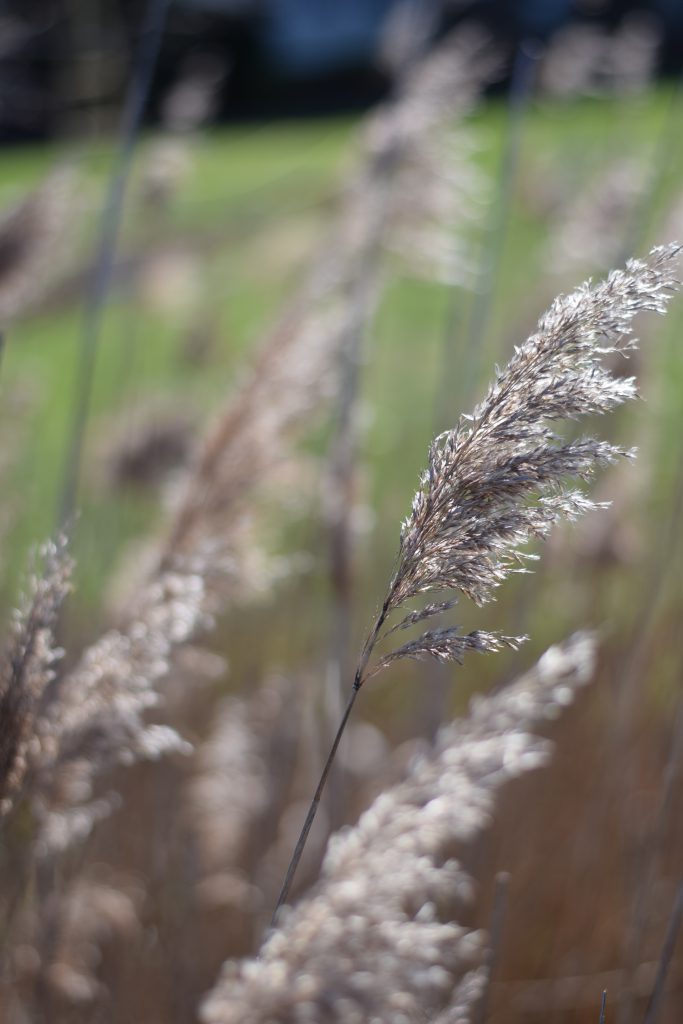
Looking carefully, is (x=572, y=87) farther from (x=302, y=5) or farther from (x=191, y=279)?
(x=302, y=5)

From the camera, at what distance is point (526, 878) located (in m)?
1.60

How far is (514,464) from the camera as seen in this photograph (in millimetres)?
A: 598

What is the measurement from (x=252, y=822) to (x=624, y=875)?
66cm

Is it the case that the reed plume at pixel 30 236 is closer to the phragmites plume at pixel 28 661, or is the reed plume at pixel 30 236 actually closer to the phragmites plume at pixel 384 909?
the phragmites plume at pixel 28 661

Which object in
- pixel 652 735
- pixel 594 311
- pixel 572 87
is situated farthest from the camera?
pixel 572 87

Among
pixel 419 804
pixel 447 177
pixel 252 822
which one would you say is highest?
pixel 447 177

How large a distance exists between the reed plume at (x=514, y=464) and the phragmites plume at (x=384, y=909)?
55 millimetres

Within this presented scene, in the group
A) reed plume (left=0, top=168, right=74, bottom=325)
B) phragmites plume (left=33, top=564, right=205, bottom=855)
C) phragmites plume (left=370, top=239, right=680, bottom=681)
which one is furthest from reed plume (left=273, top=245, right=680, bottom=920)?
reed plume (left=0, top=168, right=74, bottom=325)

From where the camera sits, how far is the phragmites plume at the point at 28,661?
70 cm

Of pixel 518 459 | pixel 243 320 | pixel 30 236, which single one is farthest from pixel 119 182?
pixel 243 320

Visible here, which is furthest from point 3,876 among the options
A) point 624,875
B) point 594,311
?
point 624,875

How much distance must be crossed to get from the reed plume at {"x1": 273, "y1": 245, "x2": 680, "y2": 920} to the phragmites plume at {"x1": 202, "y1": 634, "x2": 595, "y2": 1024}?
0.18ft

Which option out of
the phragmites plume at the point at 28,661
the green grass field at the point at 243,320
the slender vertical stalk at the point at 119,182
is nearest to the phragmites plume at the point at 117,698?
the phragmites plume at the point at 28,661

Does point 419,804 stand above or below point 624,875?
below
